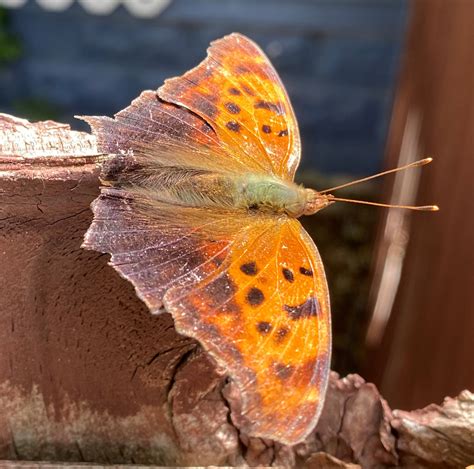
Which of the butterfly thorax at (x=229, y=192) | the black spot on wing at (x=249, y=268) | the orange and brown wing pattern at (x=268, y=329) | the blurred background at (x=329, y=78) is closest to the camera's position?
the orange and brown wing pattern at (x=268, y=329)

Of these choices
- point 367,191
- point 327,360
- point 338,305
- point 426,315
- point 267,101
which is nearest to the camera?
point 327,360

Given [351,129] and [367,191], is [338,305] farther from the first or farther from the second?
[351,129]

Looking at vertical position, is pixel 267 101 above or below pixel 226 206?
above

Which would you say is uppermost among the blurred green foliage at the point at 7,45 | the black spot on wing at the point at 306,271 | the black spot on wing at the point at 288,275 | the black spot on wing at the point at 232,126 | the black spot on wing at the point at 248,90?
the blurred green foliage at the point at 7,45

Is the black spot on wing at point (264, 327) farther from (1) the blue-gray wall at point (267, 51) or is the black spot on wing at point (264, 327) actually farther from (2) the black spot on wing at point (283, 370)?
(1) the blue-gray wall at point (267, 51)

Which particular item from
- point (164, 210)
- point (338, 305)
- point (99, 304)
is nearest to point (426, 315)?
point (338, 305)

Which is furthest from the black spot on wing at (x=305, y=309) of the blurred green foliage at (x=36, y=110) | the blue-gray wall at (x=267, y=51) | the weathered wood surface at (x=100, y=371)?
the blurred green foliage at (x=36, y=110)
